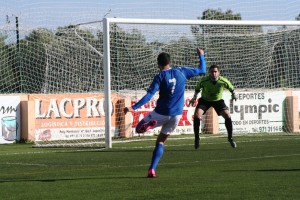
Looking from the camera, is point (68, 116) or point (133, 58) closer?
point (133, 58)

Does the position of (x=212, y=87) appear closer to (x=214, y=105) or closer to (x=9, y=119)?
(x=214, y=105)

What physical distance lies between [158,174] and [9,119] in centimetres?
1642

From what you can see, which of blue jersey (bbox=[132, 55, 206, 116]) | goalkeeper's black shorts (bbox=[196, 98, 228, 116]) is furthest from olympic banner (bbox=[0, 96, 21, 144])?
blue jersey (bbox=[132, 55, 206, 116])

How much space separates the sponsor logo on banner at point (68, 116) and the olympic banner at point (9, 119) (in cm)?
64

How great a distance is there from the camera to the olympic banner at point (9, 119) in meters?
30.8

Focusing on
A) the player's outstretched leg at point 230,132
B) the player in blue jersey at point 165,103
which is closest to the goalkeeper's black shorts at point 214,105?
the player's outstretched leg at point 230,132

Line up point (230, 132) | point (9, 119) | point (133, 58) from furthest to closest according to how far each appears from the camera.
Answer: point (9, 119) → point (133, 58) → point (230, 132)

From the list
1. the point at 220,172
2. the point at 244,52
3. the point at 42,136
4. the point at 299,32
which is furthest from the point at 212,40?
the point at 220,172

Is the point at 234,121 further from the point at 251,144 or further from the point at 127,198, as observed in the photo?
the point at 127,198

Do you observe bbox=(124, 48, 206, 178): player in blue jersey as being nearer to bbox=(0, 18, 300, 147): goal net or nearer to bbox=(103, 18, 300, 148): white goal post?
bbox=(103, 18, 300, 148): white goal post

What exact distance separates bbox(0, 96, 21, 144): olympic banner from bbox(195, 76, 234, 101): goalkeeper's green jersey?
964 centimetres

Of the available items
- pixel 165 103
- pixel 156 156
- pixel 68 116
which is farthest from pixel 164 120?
pixel 68 116

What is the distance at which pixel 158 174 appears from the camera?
1543 cm

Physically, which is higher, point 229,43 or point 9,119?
point 229,43
